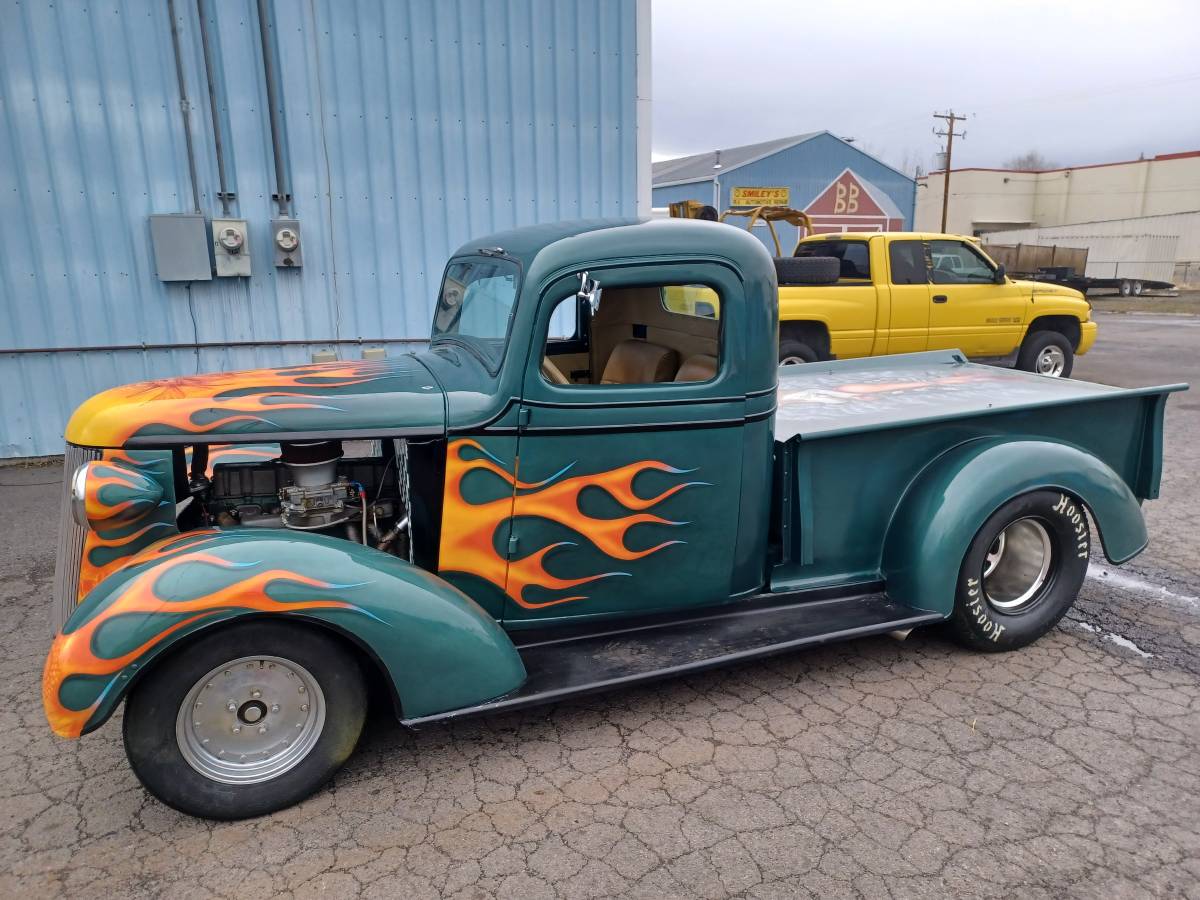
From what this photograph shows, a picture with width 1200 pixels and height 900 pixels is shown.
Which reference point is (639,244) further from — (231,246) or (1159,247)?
(1159,247)

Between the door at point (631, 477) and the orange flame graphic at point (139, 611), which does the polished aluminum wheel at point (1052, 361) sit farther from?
the orange flame graphic at point (139, 611)

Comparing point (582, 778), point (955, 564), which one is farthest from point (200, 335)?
point (955, 564)

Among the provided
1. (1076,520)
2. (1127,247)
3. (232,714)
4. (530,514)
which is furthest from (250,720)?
(1127,247)

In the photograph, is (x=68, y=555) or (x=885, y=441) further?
(x=885, y=441)

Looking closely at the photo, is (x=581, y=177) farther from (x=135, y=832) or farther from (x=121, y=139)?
(x=135, y=832)

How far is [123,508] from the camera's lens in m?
2.69

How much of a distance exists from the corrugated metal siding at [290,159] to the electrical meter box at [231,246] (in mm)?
177

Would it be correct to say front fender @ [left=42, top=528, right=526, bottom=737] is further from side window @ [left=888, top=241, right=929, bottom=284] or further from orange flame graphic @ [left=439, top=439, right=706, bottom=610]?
A: side window @ [left=888, top=241, right=929, bottom=284]

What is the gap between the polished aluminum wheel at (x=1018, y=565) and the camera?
378 cm

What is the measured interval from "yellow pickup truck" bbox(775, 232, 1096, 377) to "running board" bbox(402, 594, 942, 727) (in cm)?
563

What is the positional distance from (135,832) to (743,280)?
2.94 meters

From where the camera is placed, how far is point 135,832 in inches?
103

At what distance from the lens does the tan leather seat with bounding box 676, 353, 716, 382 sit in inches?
129

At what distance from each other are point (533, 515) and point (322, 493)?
2.71 ft
